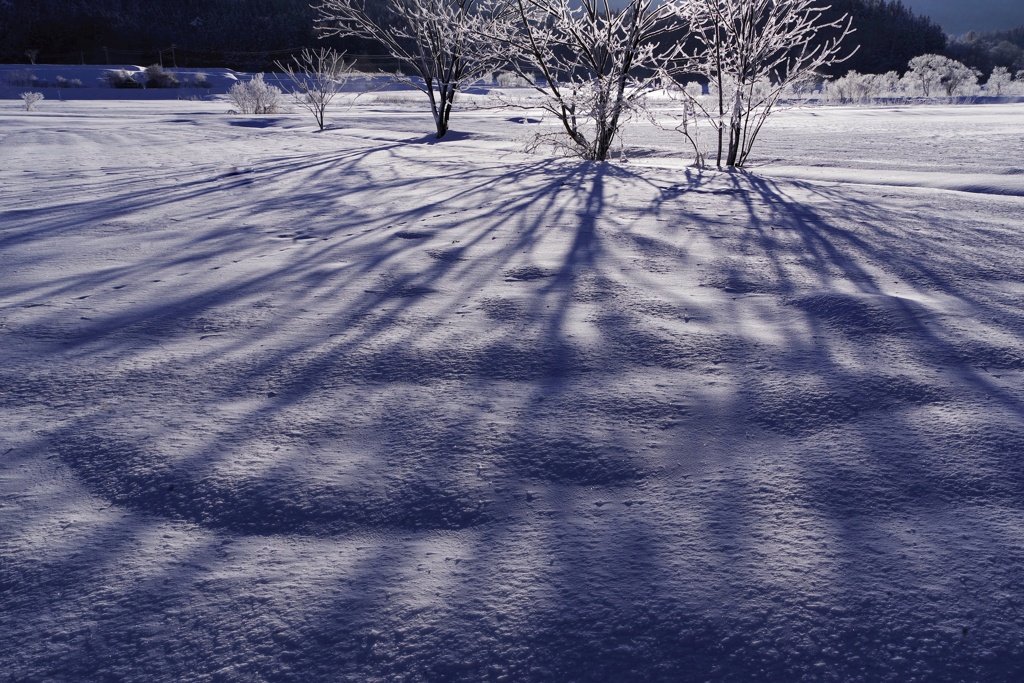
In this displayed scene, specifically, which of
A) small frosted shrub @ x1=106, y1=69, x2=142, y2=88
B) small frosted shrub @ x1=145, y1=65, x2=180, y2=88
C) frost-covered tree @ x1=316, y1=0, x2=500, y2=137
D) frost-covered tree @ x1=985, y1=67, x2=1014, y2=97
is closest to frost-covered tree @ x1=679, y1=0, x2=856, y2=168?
frost-covered tree @ x1=316, y1=0, x2=500, y2=137

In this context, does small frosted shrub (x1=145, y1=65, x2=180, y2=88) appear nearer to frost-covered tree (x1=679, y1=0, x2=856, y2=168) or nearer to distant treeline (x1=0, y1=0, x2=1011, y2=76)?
distant treeline (x1=0, y1=0, x2=1011, y2=76)

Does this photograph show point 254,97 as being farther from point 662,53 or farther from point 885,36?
point 885,36

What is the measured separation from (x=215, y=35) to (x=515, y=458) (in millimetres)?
74885

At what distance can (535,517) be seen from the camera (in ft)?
3.83

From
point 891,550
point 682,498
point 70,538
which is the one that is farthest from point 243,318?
point 891,550

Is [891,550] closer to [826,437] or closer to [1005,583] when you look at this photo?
[1005,583]

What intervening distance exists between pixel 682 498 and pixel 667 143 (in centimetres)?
913

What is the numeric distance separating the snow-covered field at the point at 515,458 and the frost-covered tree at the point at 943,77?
3412cm

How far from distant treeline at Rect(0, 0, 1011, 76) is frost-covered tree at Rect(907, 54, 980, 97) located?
21584 mm

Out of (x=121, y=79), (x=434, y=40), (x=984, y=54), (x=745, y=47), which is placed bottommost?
(x=745, y=47)

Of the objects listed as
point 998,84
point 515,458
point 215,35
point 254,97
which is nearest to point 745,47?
point 515,458

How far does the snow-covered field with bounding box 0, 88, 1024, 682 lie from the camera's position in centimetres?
92

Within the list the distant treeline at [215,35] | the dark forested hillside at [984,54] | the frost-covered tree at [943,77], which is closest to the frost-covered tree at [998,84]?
the frost-covered tree at [943,77]

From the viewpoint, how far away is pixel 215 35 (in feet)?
211
